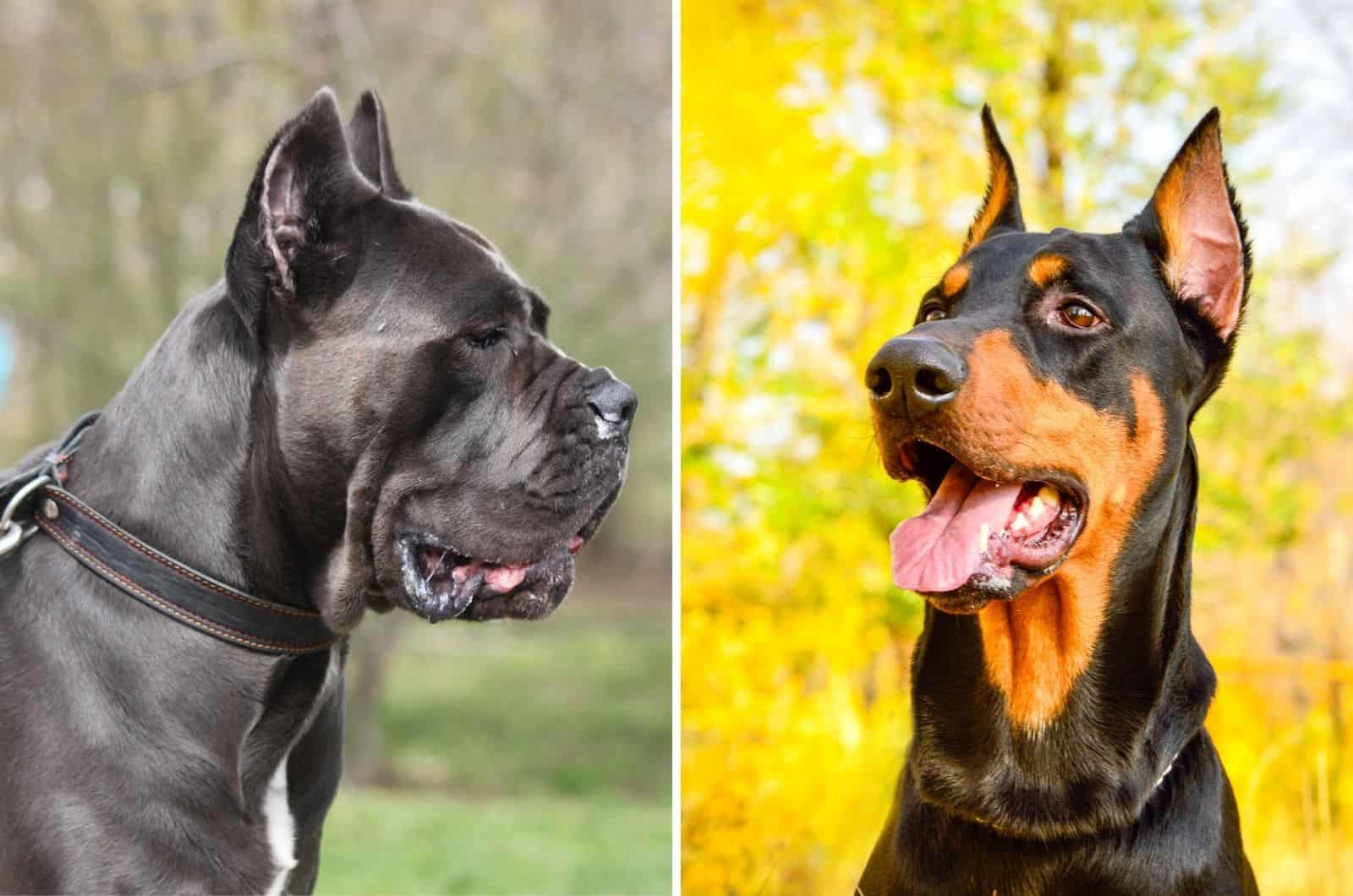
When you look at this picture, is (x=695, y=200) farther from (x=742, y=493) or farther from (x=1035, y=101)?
(x=1035, y=101)

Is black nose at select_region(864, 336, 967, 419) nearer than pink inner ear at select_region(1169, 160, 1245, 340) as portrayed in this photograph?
Yes

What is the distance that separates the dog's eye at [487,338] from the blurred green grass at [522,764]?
3.89 metres

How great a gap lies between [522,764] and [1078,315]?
10.7m

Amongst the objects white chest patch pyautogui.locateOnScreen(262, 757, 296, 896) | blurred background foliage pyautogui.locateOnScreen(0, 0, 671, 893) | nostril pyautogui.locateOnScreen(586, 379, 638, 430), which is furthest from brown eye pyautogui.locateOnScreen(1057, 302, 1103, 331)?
blurred background foliage pyautogui.locateOnScreen(0, 0, 671, 893)

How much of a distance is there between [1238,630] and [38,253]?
364 inches

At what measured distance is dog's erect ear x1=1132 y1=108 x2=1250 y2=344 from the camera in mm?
2602

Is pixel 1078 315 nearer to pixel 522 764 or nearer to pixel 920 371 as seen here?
pixel 920 371

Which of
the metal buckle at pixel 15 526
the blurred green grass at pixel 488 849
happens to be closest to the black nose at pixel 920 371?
the metal buckle at pixel 15 526

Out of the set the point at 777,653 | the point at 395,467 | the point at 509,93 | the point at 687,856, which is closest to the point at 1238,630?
the point at 777,653

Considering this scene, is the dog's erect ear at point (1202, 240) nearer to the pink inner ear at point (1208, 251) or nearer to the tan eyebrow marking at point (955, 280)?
the pink inner ear at point (1208, 251)

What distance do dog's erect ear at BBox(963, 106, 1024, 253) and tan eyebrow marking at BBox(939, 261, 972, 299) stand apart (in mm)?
175

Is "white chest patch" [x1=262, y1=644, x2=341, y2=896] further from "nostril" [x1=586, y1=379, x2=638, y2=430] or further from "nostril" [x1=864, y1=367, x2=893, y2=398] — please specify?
"nostril" [x1=864, y1=367, x2=893, y2=398]

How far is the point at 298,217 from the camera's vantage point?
2.50m

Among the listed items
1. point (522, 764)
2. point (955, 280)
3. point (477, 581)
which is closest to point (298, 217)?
point (477, 581)
